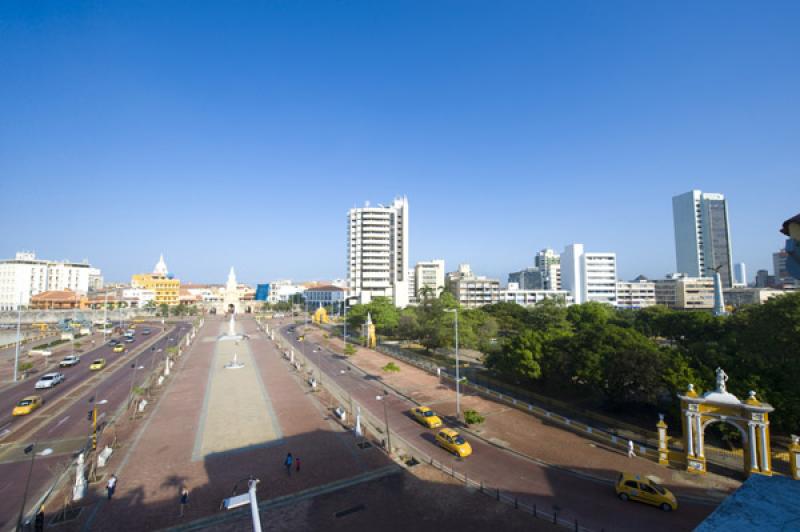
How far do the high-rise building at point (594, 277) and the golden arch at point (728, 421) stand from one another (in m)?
103

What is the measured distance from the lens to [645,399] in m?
29.3

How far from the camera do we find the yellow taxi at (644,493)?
1606 cm

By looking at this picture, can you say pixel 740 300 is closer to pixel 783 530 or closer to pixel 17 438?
pixel 783 530

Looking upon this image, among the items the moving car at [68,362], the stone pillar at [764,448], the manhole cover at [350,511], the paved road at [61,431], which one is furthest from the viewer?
the moving car at [68,362]

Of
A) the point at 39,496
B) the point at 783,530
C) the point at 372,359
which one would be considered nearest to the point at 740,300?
the point at 372,359

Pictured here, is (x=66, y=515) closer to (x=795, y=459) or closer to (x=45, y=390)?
(x=45, y=390)

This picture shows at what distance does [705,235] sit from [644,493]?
17752 centimetres

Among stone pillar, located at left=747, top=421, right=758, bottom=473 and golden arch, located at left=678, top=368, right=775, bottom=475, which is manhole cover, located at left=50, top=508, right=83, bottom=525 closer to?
golden arch, located at left=678, top=368, right=775, bottom=475

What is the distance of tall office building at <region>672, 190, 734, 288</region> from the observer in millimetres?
150250

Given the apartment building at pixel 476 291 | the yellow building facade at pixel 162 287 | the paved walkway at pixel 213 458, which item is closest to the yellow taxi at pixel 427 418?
the paved walkway at pixel 213 458

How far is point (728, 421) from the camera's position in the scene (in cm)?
1928

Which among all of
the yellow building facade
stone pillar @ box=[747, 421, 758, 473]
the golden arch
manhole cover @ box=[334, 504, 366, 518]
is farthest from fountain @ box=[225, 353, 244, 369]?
the yellow building facade

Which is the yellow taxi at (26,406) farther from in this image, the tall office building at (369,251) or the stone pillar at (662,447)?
the tall office building at (369,251)

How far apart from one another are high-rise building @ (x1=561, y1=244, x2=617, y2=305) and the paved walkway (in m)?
105
